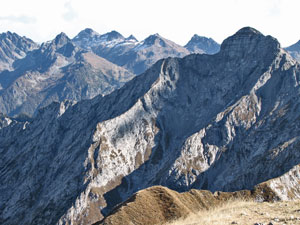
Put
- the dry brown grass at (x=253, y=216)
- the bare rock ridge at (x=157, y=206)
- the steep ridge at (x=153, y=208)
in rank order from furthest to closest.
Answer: the bare rock ridge at (x=157, y=206) < the steep ridge at (x=153, y=208) < the dry brown grass at (x=253, y=216)

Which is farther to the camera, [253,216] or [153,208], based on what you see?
[153,208]

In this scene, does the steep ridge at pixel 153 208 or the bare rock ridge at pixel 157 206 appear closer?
the steep ridge at pixel 153 208

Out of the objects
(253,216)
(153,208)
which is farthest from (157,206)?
(253,216)

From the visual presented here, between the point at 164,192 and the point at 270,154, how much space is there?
16908 cm

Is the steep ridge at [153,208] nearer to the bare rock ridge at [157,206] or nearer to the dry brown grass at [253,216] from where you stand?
the bare rock ridge at [157,206]

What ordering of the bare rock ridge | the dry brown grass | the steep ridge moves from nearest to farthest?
1. the dry brown grass
2. the steep ridge
3. the bare rock ridge

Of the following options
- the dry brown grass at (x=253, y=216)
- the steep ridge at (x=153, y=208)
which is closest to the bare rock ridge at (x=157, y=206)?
the steep ridge at (x=153, y=208)

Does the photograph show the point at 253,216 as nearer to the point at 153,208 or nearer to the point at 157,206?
the point at 157,206

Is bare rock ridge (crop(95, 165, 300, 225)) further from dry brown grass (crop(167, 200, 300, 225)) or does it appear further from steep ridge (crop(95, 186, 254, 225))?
dry brown grass (crop(167, 200, 300, 225))

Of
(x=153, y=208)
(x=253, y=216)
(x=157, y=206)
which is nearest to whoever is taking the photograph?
(x=253, y=216)

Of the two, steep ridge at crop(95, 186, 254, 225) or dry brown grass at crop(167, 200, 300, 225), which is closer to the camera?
dry brown grass at crop(167, 200, 300, 225)

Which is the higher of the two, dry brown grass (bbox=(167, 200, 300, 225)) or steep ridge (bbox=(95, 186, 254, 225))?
steep ridge (bbox=(95, 186, 254, 225))

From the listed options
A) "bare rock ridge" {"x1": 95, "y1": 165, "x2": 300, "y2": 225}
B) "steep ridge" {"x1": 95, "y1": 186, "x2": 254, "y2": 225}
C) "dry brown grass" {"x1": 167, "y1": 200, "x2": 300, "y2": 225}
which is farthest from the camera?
"bare rock ridge" {"x1": 95, "y1": 165, "x2": 300, "y2": 225}

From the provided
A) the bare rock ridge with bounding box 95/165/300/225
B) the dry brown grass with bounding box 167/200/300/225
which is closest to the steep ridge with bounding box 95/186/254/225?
the bare rock ridge with bounding box 95/165/300/225
